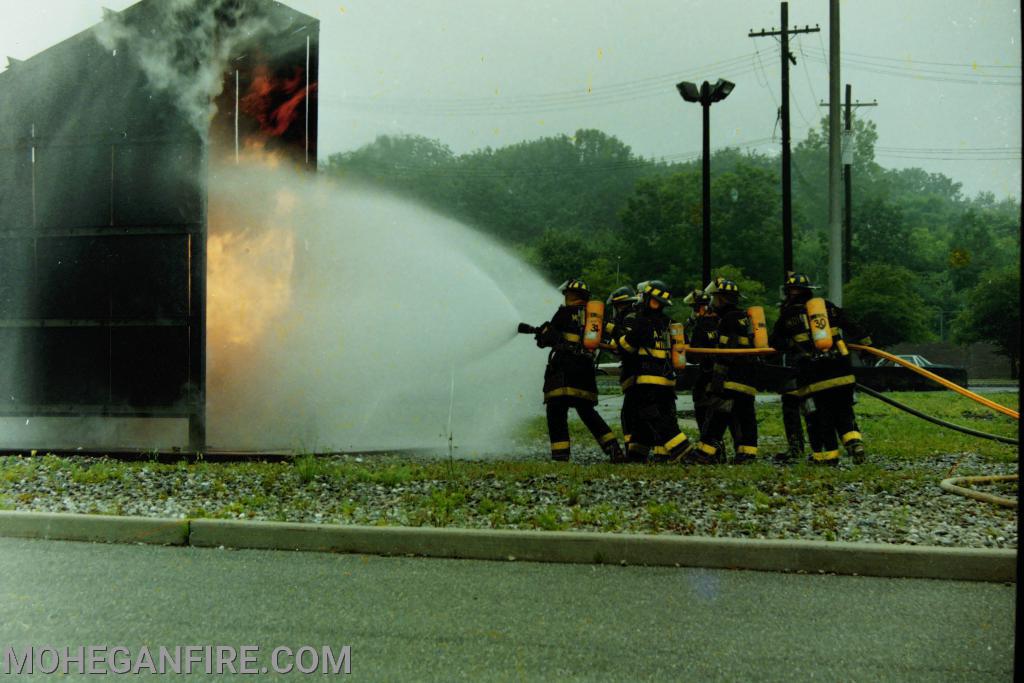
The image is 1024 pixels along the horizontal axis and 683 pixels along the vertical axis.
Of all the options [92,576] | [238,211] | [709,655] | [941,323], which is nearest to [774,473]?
[709,655]

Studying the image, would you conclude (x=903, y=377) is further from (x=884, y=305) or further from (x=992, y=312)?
(x=884, y=305)

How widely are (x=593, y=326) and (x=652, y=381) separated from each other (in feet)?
2.75

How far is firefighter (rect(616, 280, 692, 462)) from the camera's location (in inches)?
378

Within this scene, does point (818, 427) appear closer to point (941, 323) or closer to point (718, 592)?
point (718, 592)

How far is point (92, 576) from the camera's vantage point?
5.28m

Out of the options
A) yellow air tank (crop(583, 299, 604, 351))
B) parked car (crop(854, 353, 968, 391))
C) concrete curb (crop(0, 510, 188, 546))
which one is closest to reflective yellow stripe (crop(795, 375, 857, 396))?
yellow air tank (crop(583, 299, 604, 351))

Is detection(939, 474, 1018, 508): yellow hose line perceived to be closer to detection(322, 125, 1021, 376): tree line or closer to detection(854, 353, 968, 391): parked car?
detection(854, 353, 968, 391): parked car

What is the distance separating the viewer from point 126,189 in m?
10.1

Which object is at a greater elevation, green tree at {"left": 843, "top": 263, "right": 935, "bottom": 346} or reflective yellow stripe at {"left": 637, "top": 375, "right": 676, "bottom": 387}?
green tree at {"left": 843, "top": 263, "right": 935, "bottom": 346}

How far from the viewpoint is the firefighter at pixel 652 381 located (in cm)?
960

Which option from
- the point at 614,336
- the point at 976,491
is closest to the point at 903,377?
the point at 614,336

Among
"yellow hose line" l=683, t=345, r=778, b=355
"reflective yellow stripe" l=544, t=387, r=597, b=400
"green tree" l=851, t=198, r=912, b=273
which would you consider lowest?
"reflective yellow stripe" l=544, t=387, r=597, b=400

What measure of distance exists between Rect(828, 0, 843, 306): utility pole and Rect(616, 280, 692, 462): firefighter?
6.96 metres

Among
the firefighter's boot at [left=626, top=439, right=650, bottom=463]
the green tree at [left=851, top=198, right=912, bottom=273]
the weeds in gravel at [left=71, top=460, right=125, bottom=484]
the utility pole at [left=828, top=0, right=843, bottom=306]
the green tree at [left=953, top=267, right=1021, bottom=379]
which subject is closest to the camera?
the weeds in gravel at [left=71, top=460, right=125, bottom=484]
